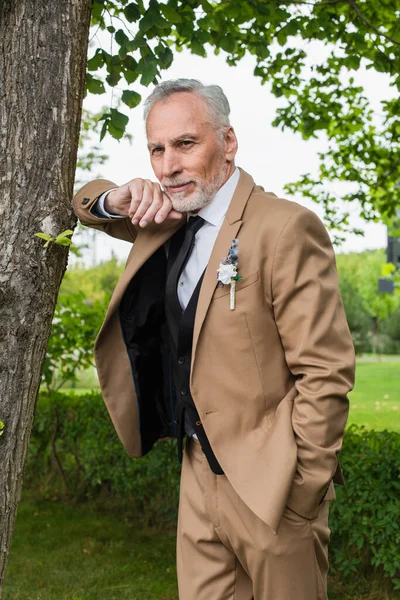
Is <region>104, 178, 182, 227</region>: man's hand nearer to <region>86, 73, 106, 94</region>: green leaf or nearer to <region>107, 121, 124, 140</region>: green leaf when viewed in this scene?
<region>107, 121, 124, 140</region>: green leaf

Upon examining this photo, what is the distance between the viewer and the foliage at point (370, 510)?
3.97 meters

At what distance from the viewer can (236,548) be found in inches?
93.0

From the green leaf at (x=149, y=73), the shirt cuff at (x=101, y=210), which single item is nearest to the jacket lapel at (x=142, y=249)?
the shirt cuff at (x=101, y=210)

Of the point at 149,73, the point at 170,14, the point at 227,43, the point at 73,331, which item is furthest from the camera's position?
the point at 73,331

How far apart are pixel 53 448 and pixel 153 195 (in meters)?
4.27

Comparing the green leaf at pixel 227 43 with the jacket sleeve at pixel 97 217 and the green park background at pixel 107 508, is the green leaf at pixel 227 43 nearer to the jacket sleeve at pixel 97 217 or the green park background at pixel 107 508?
the jacket sleeve at pixel 97 217

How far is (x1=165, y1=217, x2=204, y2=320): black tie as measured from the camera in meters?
2.49

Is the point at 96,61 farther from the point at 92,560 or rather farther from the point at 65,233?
the point at 92,560

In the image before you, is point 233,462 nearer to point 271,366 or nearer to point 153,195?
point 271,366

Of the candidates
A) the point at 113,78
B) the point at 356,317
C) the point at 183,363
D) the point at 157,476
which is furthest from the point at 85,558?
the point at 356,317

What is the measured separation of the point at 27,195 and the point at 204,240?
63cm

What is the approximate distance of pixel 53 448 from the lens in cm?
622

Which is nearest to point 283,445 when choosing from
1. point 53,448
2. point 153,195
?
point 153,195

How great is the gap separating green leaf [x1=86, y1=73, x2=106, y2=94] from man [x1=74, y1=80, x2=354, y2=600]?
1.42m
